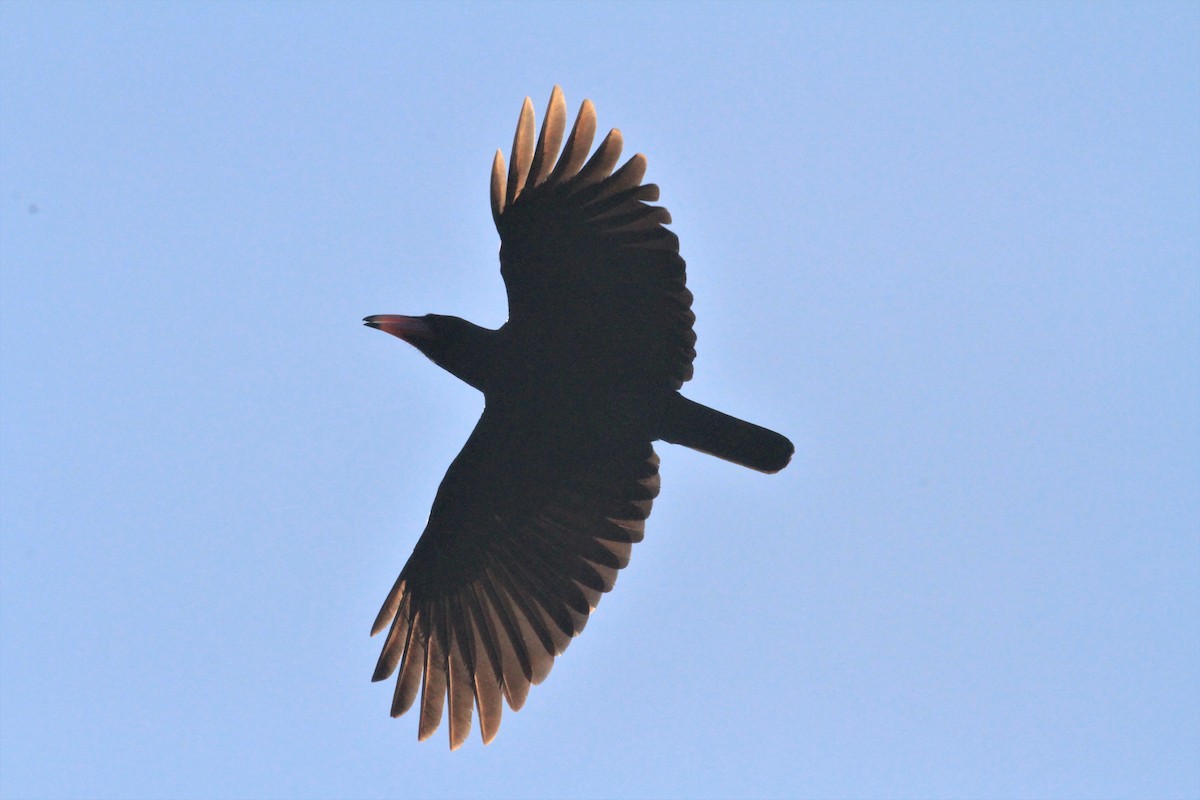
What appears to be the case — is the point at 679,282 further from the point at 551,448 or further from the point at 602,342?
the point at 551,448

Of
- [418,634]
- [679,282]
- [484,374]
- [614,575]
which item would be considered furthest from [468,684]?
[679,282]

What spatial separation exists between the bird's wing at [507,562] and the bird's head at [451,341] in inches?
17.8

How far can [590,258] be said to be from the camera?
934 cm

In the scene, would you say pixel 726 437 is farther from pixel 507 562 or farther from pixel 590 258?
pixel 507 562

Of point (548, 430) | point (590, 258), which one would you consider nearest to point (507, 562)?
point (548, 430)

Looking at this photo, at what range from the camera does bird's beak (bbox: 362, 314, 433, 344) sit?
991cm

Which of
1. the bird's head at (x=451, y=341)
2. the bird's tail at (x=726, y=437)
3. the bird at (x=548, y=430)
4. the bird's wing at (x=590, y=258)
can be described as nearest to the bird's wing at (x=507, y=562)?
the bird at (x=548, y=430)

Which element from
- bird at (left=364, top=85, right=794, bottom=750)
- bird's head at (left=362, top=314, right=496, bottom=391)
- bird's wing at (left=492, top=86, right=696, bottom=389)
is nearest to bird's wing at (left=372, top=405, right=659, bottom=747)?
bird at (left=364, top=85, right=794, bottom=750)

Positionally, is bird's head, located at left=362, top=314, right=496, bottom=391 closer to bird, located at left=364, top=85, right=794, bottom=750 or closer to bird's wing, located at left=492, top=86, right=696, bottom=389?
bird, located at left=364, top=85, right=794, bottom=750

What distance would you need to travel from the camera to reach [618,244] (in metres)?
9.24

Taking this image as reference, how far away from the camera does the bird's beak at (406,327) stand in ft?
32.5

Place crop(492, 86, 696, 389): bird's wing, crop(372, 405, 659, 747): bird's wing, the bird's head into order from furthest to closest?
crop(372, 405, 659, 747): bird's wing, the bird's head, crop(492, 86, 696, 389): bird's wing

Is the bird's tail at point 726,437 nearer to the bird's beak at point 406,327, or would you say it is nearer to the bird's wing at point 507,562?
the bird's wing at point 507,562

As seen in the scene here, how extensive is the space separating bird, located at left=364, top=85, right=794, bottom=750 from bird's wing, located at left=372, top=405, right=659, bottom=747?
1 centimetres
